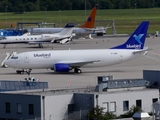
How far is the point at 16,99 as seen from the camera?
4475 centimetres

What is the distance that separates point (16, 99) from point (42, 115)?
2.29 metres

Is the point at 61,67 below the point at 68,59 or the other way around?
below

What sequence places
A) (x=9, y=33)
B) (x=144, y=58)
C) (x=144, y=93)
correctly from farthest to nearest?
(x=9, y=33)
(x=144, y=58)
(x=144, y=93)

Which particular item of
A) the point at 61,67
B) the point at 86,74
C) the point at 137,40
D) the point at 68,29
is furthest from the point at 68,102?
the point at 68,29

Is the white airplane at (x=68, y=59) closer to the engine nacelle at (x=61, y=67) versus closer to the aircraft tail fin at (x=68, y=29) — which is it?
the engine nacelle at (x=61, y=67)

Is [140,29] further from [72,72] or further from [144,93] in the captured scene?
[144,93]

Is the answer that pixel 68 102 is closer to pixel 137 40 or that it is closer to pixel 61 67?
pixel 61 67

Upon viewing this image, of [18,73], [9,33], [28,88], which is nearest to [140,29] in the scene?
[18,73]

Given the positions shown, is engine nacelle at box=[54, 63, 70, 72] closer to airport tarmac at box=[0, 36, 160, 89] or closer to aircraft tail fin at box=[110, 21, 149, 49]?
airport tarmac at box=[0, 36, 160, 89]

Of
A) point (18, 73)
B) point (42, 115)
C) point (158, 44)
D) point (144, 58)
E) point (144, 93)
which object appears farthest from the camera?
point (158, 44)

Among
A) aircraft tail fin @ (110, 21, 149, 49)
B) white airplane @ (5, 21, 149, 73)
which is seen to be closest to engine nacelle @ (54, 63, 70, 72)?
white airplane @ (5, 21, 149, 73)

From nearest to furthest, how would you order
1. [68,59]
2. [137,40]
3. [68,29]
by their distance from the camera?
[68,59] < [137,40] < [68,29]

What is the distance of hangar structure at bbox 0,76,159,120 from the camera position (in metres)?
43.9

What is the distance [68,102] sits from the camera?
45.5 metres
